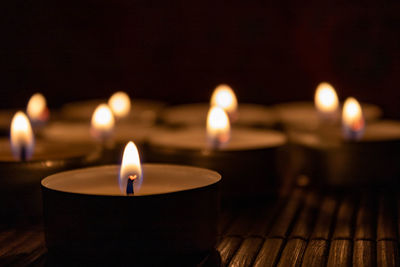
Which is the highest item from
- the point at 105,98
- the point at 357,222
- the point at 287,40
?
the point at 287,40

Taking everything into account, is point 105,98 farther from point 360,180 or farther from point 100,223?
point 100,223

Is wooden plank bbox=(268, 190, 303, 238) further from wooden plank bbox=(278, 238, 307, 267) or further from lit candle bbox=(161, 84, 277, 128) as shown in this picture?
lit candle bbox=(161, 84, 277, 128)

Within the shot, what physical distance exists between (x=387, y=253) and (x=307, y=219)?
0.18 meters

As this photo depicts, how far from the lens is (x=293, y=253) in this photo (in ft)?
2.43

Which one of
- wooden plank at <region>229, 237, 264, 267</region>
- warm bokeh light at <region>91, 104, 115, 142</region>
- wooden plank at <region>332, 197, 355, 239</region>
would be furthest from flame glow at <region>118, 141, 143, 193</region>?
warm bokeh light at <region>91, 104, 115, 142</region>

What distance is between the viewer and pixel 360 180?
1.06 meters

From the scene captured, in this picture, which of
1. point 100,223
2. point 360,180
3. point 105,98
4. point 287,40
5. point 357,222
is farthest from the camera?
point 105,98

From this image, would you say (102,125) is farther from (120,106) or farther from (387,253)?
(387,253)

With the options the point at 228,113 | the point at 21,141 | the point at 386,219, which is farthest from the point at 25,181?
the point at 228,113

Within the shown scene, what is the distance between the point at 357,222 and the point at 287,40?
841 mm

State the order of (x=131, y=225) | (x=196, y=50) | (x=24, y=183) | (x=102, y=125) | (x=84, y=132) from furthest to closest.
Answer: (x=196, y=50), (x=84, y=132), (x=102, y=125), (x=24, y=183), (x=131, y=225)

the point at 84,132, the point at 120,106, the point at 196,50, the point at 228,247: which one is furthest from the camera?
the point at 196,50

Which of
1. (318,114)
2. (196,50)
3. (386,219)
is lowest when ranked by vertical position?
(386,219)

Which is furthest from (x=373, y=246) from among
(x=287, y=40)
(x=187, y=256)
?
(x=287, y=40)
